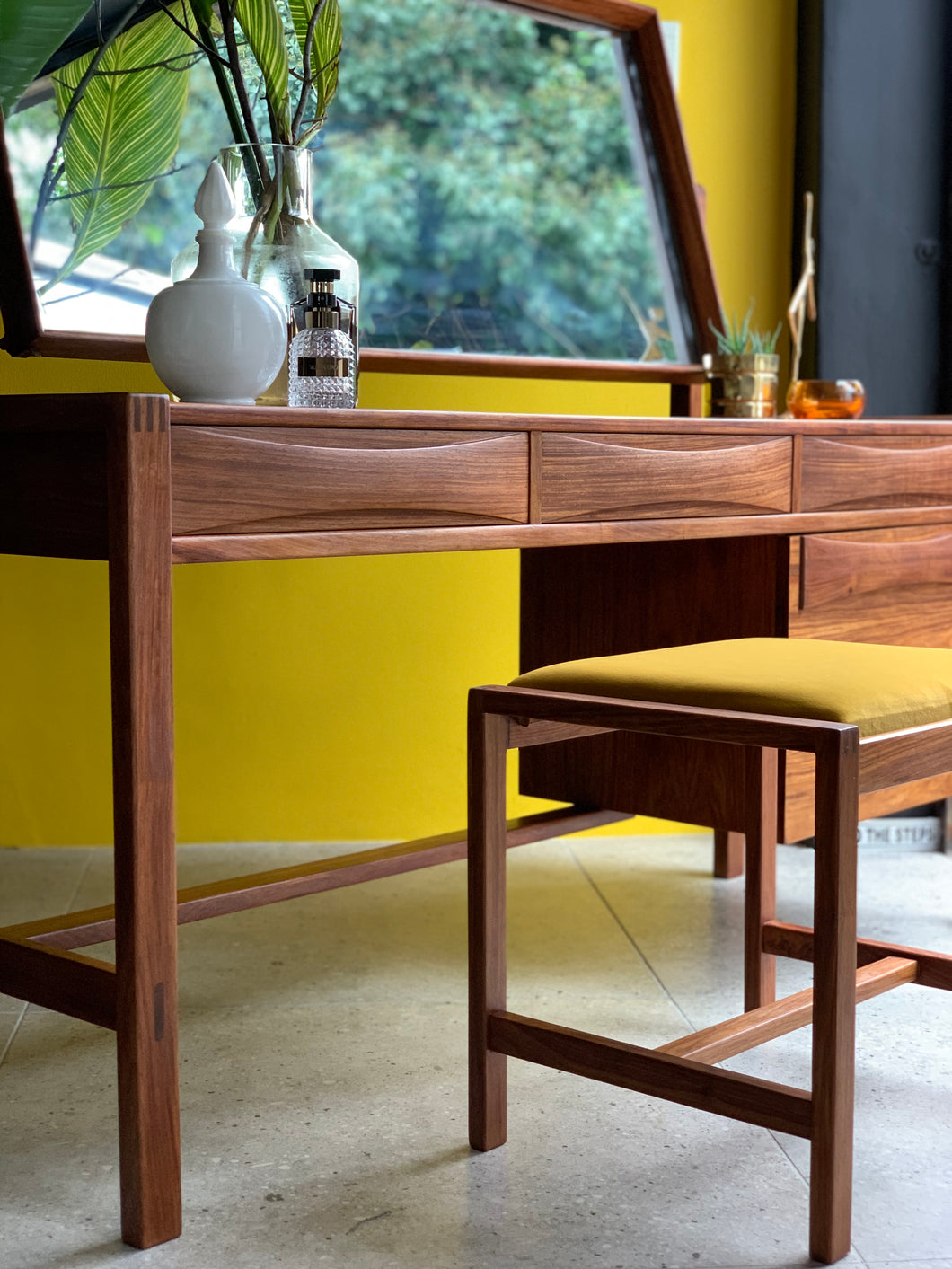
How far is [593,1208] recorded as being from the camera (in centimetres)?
149

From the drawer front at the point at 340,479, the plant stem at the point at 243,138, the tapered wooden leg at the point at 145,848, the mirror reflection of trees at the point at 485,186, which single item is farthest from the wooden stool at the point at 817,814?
the mirror reflection of trees at the point at 485,186

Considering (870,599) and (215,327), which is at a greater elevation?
(215,327)

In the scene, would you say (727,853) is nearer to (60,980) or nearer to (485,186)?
(485,186)

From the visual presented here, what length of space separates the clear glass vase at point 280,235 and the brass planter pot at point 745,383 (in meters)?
0.86

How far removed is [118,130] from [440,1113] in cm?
142

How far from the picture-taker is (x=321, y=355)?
1.70 m

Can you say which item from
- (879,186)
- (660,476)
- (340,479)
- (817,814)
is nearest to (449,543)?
(340,479)

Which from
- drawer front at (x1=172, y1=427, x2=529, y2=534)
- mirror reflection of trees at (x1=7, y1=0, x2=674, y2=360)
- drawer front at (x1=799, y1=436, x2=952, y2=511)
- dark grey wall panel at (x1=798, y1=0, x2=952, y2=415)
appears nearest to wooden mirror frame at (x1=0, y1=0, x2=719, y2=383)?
mirror reflection of trees at (x1=7, y1=0, x2=674, y2=360)

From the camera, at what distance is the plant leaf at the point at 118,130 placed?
2.11m

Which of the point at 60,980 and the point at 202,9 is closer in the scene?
the point at 60,980

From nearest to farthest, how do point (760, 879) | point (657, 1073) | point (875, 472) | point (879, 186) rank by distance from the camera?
1. point (657, 1073)
2. point (760, 879)
3. point (875, 472)
4. point (879, 186)

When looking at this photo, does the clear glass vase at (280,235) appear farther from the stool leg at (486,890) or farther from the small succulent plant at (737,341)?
the small succulent plant at (737,341)

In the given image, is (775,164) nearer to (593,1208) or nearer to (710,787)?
(710,787)

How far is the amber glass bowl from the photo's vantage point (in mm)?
2443
